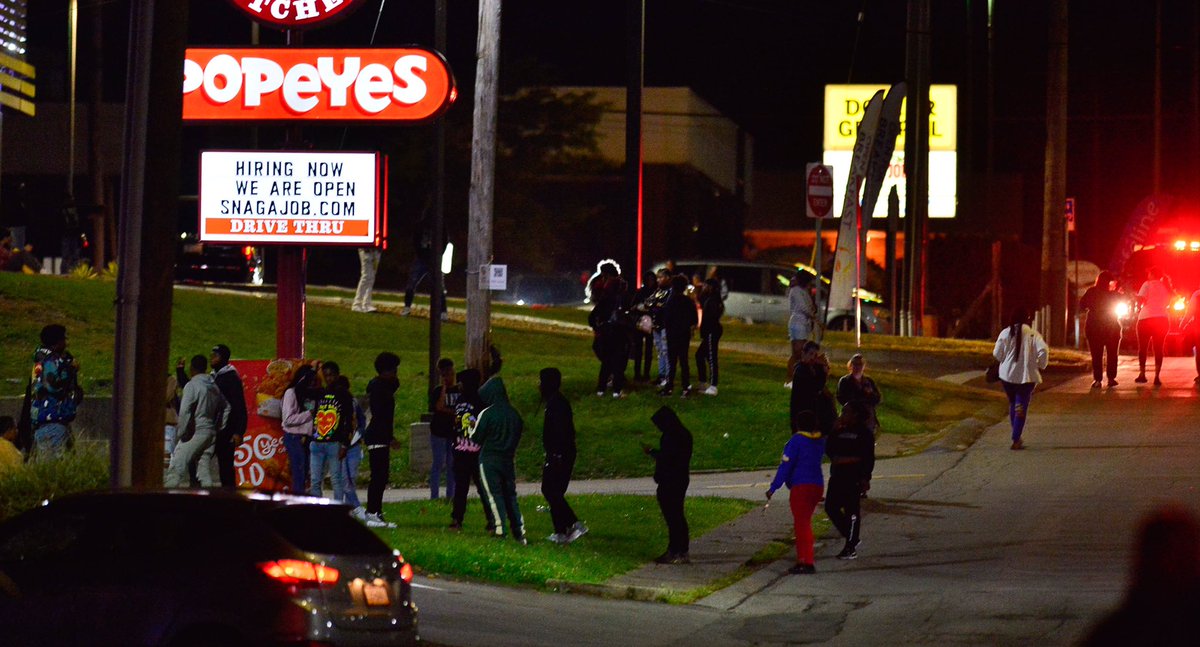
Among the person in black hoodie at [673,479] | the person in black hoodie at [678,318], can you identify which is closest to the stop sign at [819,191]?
the person in black hoodie at [678,318]

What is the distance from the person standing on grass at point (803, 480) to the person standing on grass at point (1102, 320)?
10.5 metres

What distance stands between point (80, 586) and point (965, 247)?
4522 centimetres

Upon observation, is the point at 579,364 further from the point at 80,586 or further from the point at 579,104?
the point at 579,104

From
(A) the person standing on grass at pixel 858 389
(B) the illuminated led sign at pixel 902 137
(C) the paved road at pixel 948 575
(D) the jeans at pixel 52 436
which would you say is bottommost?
(C) the paved road at pixel 948 575

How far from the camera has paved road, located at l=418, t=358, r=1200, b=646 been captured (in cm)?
1166

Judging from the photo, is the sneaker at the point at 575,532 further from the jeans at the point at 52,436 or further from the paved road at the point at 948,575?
the jeans at the point at 52,436

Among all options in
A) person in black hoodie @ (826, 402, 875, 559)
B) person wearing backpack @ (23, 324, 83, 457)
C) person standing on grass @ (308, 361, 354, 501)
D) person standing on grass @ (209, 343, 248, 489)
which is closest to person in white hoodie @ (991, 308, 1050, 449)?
person in black hoodie @ (826, 402, 875, 559)

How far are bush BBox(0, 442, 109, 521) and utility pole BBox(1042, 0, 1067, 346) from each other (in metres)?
25.2

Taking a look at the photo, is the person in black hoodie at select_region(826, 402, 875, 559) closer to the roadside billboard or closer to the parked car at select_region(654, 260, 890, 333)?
the roadside billboard

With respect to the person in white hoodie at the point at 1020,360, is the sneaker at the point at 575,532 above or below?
below

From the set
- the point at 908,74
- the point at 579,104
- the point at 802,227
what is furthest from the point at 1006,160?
the point at 908,74

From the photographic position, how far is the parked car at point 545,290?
43750mm

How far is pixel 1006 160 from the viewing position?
71.9 m

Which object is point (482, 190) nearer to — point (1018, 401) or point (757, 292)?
point (1018, 401)
